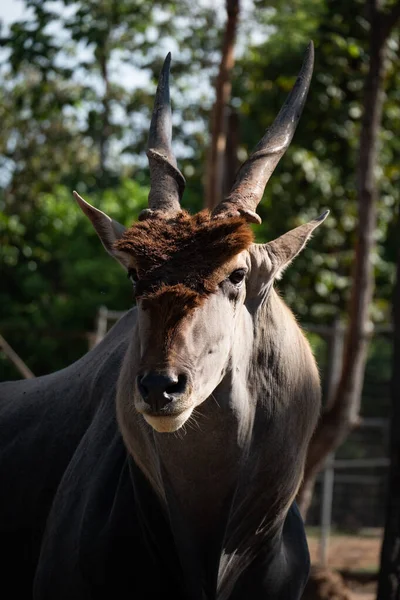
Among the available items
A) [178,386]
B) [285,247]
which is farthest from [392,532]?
[178,386]

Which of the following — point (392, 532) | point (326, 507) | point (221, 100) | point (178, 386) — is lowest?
point (326, 507)

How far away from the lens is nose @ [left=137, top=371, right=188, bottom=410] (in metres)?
4.06

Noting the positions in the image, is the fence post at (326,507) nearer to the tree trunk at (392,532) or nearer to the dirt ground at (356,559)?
the dirt ground at (356,559)

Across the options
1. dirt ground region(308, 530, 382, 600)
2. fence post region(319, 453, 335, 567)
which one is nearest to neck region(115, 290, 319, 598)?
dirt ground region(308, 530, 382, 600)

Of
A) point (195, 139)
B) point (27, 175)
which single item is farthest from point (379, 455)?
point (27, 175)

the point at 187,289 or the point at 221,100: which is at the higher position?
the point at 187,289

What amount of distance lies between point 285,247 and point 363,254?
6579 millimetres

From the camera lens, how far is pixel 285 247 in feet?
16.2

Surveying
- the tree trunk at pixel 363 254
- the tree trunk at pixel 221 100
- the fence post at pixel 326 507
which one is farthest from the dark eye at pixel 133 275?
the fence post at pixel 326 507

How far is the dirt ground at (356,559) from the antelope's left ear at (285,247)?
7.54m

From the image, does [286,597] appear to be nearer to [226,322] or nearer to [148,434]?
Answer: [148,434]

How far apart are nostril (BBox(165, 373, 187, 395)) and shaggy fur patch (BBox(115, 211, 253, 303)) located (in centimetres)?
35

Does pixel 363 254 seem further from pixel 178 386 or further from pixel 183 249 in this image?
pixel 178 386

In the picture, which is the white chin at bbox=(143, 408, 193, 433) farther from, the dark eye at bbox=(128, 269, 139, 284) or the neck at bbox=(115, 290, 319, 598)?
the dark eye at bbox=(128, 269, 139, 284)
